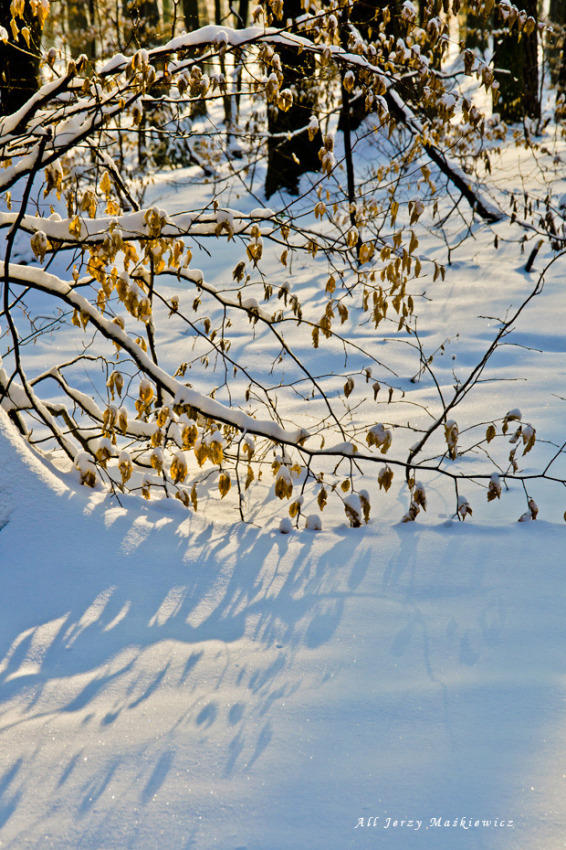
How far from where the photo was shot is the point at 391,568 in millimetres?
2604

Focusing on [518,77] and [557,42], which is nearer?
[518,77]

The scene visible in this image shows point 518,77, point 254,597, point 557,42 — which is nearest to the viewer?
point 254,597

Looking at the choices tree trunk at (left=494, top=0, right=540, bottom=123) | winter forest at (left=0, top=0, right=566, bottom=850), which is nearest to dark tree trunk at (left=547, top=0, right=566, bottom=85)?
tree trunk at (left=494, top=0, right=540, bottom=123)

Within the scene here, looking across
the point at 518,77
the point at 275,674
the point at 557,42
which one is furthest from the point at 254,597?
the point at 557,42

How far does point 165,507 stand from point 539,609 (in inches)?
62.3

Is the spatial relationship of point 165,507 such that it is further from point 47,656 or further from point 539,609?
point 539,609

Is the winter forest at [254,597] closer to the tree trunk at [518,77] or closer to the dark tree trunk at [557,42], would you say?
the tree trunk at [518,77]

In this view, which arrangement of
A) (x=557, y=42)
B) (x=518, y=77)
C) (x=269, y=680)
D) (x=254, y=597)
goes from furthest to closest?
(x=557, y=42) → (x=518, y=77) → (x=254, y=597) → (x=269, y=680)

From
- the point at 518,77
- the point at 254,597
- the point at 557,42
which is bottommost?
the point at 254,597

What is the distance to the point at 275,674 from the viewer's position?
201 cm

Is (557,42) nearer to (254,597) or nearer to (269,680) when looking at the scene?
(254,597)

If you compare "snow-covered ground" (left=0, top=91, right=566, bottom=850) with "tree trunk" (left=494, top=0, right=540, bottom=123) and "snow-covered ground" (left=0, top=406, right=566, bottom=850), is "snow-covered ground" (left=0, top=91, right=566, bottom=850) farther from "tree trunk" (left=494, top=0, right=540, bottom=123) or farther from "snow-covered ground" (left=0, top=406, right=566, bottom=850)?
"tree trunk" (left=494, top=0, right=540, bottom=123)

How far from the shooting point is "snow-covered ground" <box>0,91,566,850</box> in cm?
153

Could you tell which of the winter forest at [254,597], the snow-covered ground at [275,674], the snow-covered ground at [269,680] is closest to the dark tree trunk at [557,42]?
the winter forest at [254,597]
